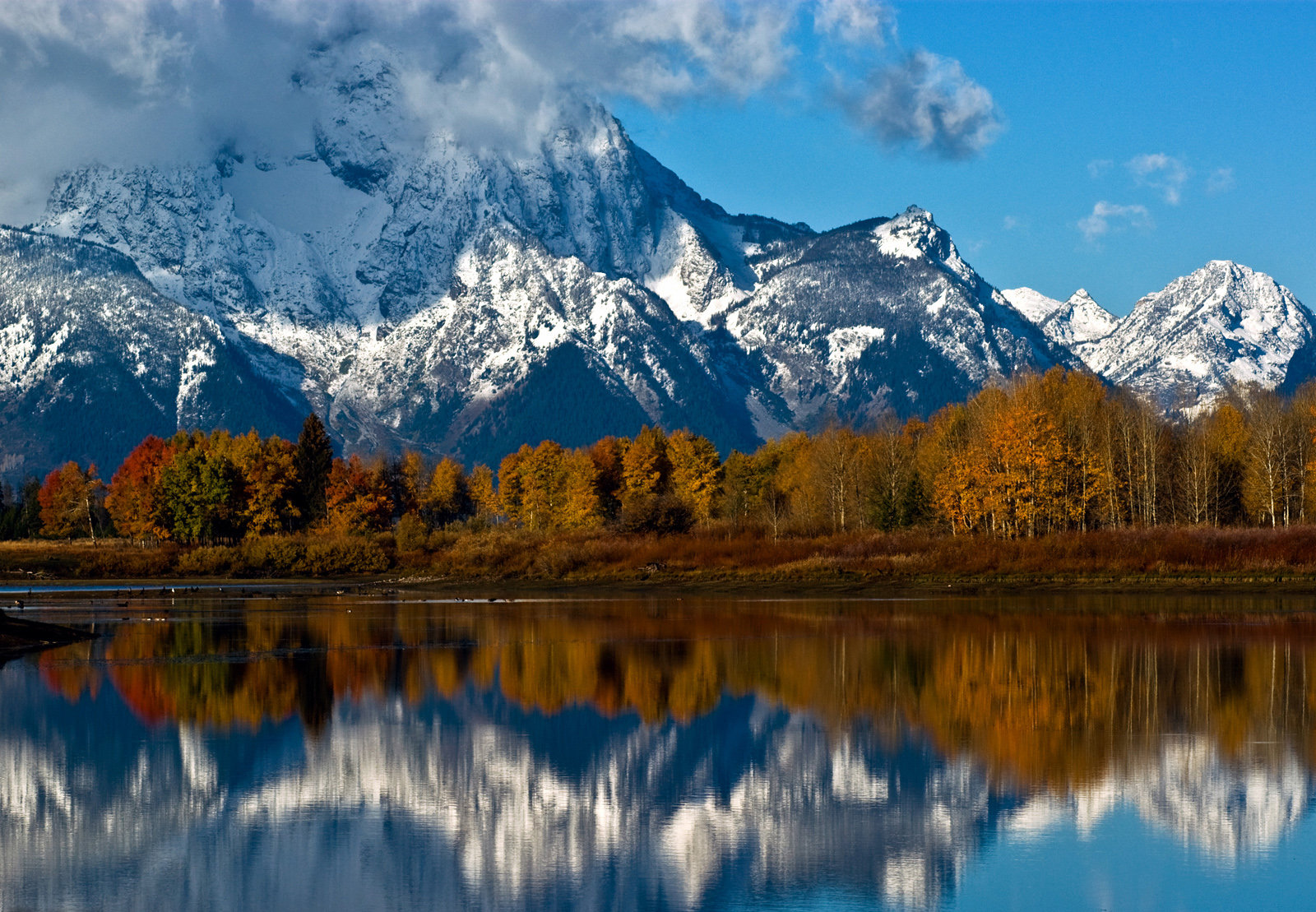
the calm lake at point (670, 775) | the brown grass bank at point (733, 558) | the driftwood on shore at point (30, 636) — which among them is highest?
the brown grass bank at point (733, 558)

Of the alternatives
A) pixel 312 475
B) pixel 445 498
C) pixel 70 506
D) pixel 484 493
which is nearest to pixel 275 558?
pixel 312 475

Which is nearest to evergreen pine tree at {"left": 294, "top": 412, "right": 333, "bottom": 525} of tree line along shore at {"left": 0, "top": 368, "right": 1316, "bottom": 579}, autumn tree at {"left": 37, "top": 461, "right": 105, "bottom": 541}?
tree line along shore at {"left": 0, "top": 368, "right": 1316, "bottom": 579}

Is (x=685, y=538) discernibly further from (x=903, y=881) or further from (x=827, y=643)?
(x=903, y=881)

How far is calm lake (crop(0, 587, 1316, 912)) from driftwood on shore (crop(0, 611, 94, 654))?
286cm

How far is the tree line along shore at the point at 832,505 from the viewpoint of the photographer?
85.3m

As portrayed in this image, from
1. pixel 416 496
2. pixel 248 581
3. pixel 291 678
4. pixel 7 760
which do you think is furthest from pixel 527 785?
pixel 416 496

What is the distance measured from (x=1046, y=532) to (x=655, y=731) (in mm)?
68432

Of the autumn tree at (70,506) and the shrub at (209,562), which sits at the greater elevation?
the autumn tree at (70,506)

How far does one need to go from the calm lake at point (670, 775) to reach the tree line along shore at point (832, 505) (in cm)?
3726

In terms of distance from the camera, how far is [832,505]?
115 meters

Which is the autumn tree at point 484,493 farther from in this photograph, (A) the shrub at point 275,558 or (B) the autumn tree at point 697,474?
(A) the shrub at point 275,558

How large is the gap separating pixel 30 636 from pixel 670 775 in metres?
34.8

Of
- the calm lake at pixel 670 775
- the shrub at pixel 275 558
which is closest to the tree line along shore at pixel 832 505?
the shrub at pixel 275 558

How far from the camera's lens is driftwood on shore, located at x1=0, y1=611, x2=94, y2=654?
49312mm
